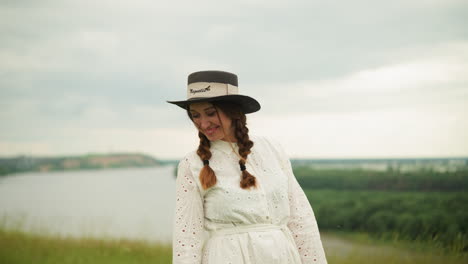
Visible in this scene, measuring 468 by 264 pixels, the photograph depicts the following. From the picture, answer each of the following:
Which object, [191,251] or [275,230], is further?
[275,230]

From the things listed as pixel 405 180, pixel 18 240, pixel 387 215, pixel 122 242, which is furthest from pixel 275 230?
pixel 405 180

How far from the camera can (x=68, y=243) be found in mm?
5828

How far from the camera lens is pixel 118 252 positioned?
552 centimetres

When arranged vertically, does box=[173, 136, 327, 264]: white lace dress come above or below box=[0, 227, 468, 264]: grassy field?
above

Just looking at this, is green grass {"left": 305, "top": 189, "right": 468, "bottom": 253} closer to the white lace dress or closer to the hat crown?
the white lace dress

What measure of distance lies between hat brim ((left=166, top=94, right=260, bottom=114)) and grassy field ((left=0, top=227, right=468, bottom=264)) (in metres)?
3.45

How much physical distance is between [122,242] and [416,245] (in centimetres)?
388

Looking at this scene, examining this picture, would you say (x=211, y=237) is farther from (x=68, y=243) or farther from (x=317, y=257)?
(x=68, y=243)

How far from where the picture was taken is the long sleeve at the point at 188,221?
1.74m

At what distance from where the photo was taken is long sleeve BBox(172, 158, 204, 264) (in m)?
1.74

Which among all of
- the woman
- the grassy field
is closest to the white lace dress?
the woman

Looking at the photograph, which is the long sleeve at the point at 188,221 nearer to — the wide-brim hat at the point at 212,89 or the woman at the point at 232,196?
the woman at the point at 232,196

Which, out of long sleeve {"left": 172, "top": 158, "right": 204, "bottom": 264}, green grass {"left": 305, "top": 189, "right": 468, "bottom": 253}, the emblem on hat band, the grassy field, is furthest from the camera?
green grass {"left": 305, "top": 189, "right": 468, "bottom": 253}

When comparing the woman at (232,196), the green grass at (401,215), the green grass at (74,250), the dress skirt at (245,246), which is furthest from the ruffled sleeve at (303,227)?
the green grass at (401,215)
